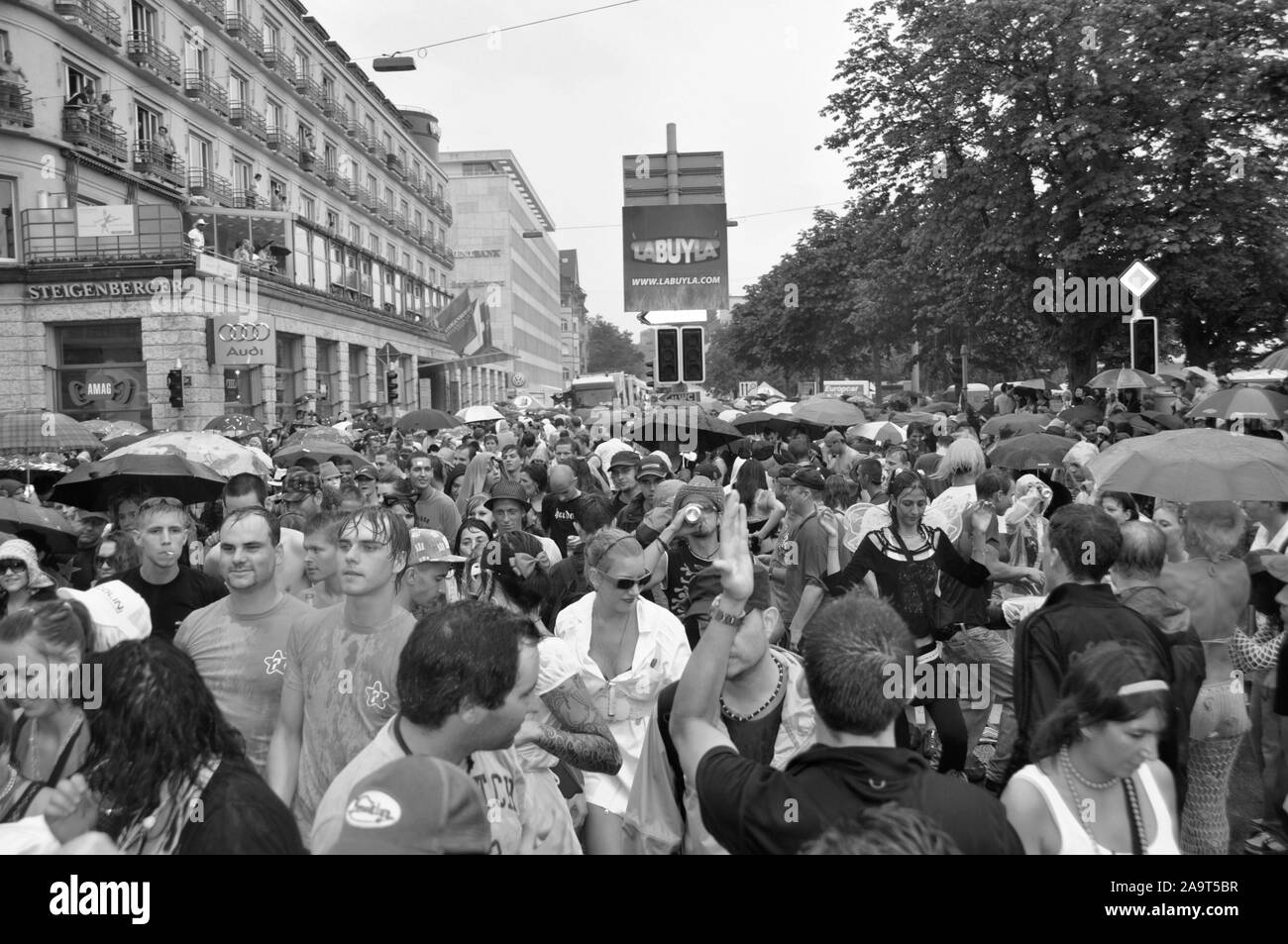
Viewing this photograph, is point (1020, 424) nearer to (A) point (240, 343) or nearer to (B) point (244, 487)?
(B) point (244, 487)

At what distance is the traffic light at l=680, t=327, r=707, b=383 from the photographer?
1023 centimetres

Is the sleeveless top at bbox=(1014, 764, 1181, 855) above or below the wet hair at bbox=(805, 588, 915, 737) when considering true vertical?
below

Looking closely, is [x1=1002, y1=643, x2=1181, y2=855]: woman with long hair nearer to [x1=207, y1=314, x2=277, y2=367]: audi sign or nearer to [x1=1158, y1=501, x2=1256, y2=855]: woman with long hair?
[x1=1158, y1=501, x2=1256, y2=855]: woman with long hair

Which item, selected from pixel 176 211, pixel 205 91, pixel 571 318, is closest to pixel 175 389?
pixel 176 211

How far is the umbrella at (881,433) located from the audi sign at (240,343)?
50.1 feet

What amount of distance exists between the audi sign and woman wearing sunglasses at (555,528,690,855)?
22.8 metres

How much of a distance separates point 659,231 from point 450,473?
13.2 ft

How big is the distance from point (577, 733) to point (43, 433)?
10.7 m

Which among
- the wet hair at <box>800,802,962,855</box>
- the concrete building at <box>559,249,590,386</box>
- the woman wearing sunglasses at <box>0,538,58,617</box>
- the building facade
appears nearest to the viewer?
the wet hair at <box>800,802,962,855</box>

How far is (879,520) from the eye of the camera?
270 inches

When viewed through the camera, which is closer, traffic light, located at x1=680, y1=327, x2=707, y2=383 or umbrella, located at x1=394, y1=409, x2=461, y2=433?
traffic light, located at x1=680, y1=327, x2=707, y2=383

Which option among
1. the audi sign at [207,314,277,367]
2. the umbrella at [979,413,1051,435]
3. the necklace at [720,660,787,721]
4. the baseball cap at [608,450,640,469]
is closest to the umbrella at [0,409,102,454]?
the baseball cap at [608,450,640,469]

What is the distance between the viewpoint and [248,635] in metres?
4.12
